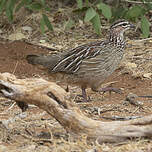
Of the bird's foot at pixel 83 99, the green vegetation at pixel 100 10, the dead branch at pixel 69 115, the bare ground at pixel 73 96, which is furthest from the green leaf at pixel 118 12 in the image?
the dead branch at pixel 69 115

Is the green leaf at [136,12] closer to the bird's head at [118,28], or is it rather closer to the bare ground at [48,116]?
the bare ground at [48,116]

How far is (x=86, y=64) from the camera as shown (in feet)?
23.8

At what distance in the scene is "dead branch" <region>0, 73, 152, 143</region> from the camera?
459 centimetres

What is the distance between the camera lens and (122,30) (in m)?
7.73

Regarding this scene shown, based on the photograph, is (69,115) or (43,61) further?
(43,61)

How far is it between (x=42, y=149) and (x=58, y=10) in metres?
6.99

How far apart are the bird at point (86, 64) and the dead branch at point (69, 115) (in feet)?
8.00

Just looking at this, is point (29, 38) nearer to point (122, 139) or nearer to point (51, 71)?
point (51, 71)

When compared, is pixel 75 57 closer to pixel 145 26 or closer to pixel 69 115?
pixel 145 26

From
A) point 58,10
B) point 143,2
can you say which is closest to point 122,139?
point 143,2

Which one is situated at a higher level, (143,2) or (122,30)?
(143,2)

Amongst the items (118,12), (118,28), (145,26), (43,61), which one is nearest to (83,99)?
(43,61)

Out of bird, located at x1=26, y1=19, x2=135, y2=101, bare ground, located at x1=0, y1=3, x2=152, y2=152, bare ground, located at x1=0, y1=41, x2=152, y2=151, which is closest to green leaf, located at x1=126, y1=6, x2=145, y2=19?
bare ground, located at x1=0, y1=3, x2=152, y2=152

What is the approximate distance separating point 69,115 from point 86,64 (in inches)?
105
